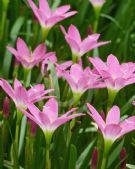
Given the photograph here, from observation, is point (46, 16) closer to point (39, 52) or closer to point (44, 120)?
point (39, 52)

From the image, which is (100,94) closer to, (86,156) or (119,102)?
(119,102)

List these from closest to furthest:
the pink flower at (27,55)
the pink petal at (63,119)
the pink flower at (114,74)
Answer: the pink petal at (63,119), the pink flower at (114,74), the pink flower at (27,55)

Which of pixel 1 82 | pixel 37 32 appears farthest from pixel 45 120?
pixel 37 32

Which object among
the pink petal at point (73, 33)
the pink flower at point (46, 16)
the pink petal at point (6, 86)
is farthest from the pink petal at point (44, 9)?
the pink petal at point (6, 86)

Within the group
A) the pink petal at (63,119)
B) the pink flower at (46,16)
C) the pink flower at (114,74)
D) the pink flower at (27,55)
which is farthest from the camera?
the pink flower at (46,16)

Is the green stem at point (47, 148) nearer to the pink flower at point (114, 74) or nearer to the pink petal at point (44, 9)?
the pink flower at point (114, 74)

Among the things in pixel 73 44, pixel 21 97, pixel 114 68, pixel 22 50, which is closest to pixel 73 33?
pixel 73 44

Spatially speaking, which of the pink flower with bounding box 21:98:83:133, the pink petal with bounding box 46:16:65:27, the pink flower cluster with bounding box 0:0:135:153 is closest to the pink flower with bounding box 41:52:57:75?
the pink flower cluster with bounding box 0:0:135:153
